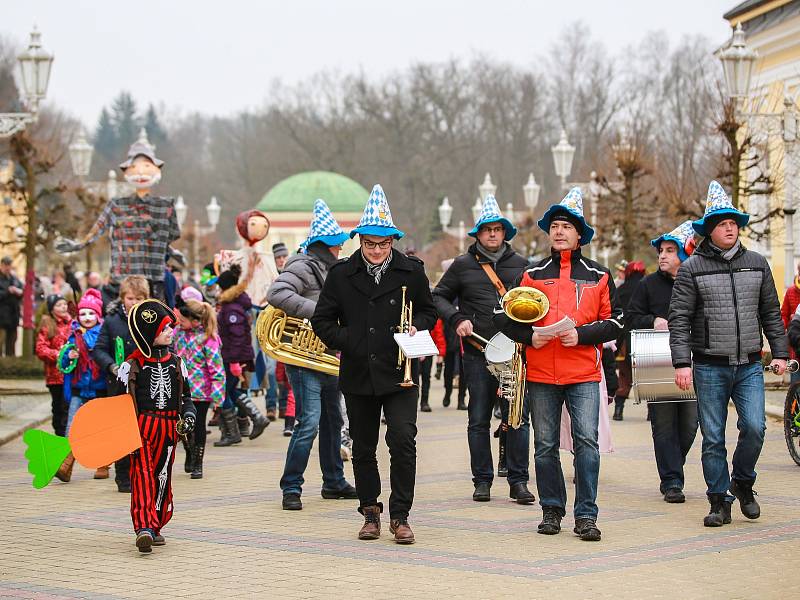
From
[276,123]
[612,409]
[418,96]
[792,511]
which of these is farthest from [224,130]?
[792,511]

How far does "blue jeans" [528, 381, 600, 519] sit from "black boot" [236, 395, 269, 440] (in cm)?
549

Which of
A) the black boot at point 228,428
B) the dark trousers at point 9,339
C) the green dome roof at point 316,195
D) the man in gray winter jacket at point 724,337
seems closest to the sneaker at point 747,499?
the man in gray winter jacket at point 724,337

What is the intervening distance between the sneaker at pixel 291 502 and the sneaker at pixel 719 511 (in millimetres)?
2635

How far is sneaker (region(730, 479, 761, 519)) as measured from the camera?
9758mm

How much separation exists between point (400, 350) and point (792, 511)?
291 cm

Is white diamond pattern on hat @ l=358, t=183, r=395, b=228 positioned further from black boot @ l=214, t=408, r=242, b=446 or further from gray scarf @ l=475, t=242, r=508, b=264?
black boot @ l=214, t=408, r=242, b=446

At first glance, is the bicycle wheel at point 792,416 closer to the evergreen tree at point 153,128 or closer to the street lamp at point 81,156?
the street lamp at point 81,156

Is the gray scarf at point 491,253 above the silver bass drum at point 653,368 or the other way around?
above

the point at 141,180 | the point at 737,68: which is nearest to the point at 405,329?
the point at 141,180

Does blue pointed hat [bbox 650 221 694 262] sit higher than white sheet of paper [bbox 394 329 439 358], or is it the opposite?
blue pointed hat [bbox 650 221 694 262]

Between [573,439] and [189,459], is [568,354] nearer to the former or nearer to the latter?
[573,439]

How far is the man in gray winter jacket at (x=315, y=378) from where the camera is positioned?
10.7 metres

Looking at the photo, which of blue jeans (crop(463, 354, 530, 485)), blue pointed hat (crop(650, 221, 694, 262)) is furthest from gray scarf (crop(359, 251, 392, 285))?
blue pointed hat (crop(650, 221, 694, 262))

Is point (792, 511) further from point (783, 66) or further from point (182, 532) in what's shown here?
point (783, 66)
